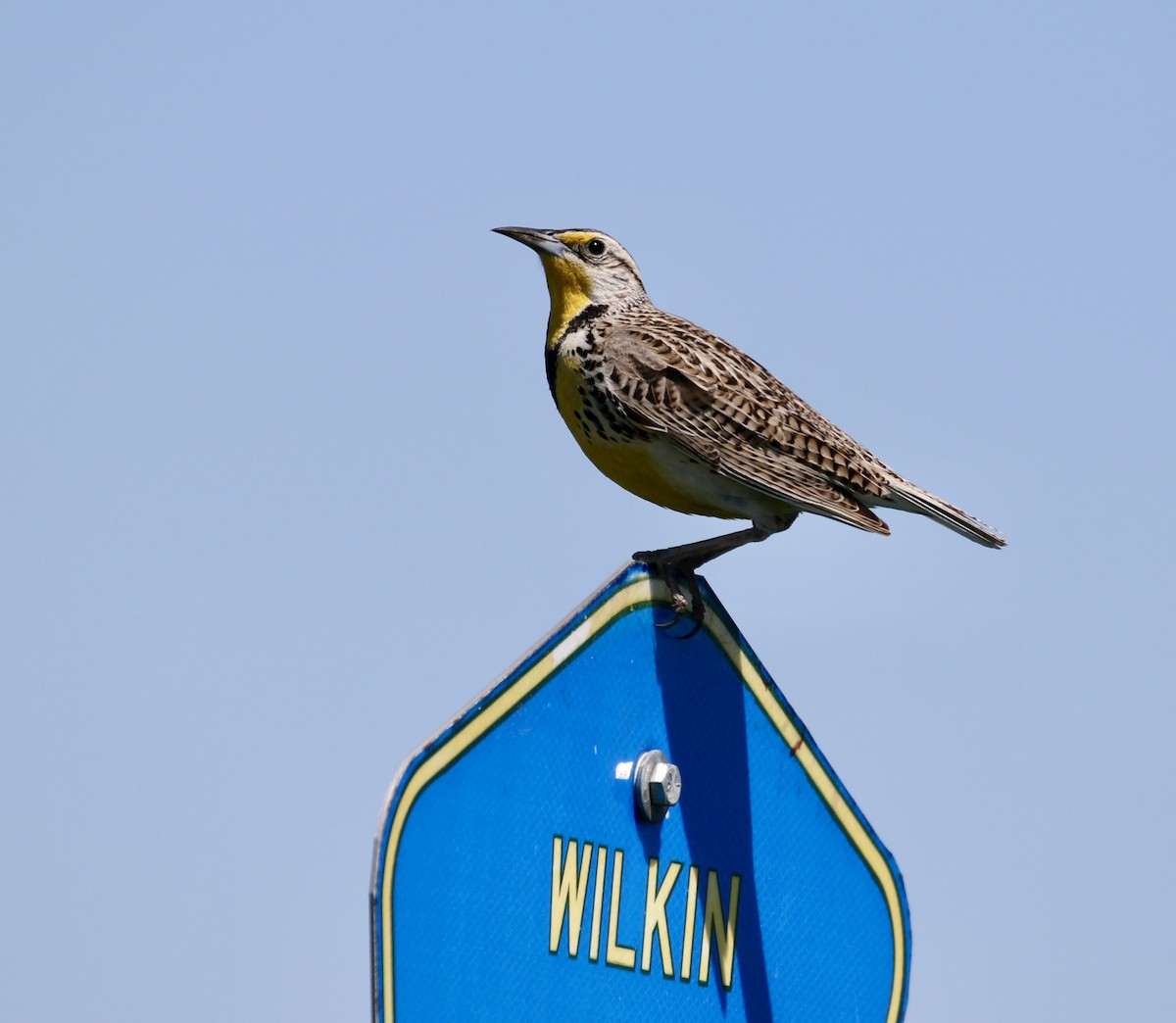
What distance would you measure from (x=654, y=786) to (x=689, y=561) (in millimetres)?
783

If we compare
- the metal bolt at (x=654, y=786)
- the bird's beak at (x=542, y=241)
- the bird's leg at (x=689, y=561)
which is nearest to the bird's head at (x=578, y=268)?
the bird's beak at (x=542, y=241)

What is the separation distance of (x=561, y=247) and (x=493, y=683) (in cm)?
244

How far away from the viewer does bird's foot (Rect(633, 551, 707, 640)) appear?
8.49 feet

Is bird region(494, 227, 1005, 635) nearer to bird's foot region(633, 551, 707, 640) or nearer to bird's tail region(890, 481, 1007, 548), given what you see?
bird's tail region(890, 481, 1007, 548)

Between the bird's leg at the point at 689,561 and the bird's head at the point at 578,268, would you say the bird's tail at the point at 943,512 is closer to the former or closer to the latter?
the bird's leg at the point at 689,561

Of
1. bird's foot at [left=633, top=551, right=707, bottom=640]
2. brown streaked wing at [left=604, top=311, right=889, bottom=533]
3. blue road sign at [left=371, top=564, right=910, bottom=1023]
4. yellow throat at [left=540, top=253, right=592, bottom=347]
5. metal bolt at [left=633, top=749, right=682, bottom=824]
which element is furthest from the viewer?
yellow throat at [left=540, top=253, right=592, bottom=347]

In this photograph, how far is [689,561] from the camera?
3.15 metres

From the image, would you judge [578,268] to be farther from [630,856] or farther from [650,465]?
[630,856]

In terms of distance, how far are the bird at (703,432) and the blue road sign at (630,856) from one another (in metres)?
0.69

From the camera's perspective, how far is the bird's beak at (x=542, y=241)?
4348mm

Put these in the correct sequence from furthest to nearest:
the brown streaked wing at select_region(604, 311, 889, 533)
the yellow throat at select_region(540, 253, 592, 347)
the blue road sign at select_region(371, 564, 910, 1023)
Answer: the yellow throat at select_region(540, 253, 592, 347) → the brown streaked wing at select_region(604, 311, 889, 533) → the blue road sign at select_region(371, 564, 910, 1023)

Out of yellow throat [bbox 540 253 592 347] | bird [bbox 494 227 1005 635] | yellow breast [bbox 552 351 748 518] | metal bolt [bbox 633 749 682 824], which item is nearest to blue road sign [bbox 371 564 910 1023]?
metal bolt [bbox 633 749 682 824]

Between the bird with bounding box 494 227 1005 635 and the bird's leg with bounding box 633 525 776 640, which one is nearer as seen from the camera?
the bird's leg with bounding box 633 525 776 640

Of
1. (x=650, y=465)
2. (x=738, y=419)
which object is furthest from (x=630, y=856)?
(x=738, y=419)
